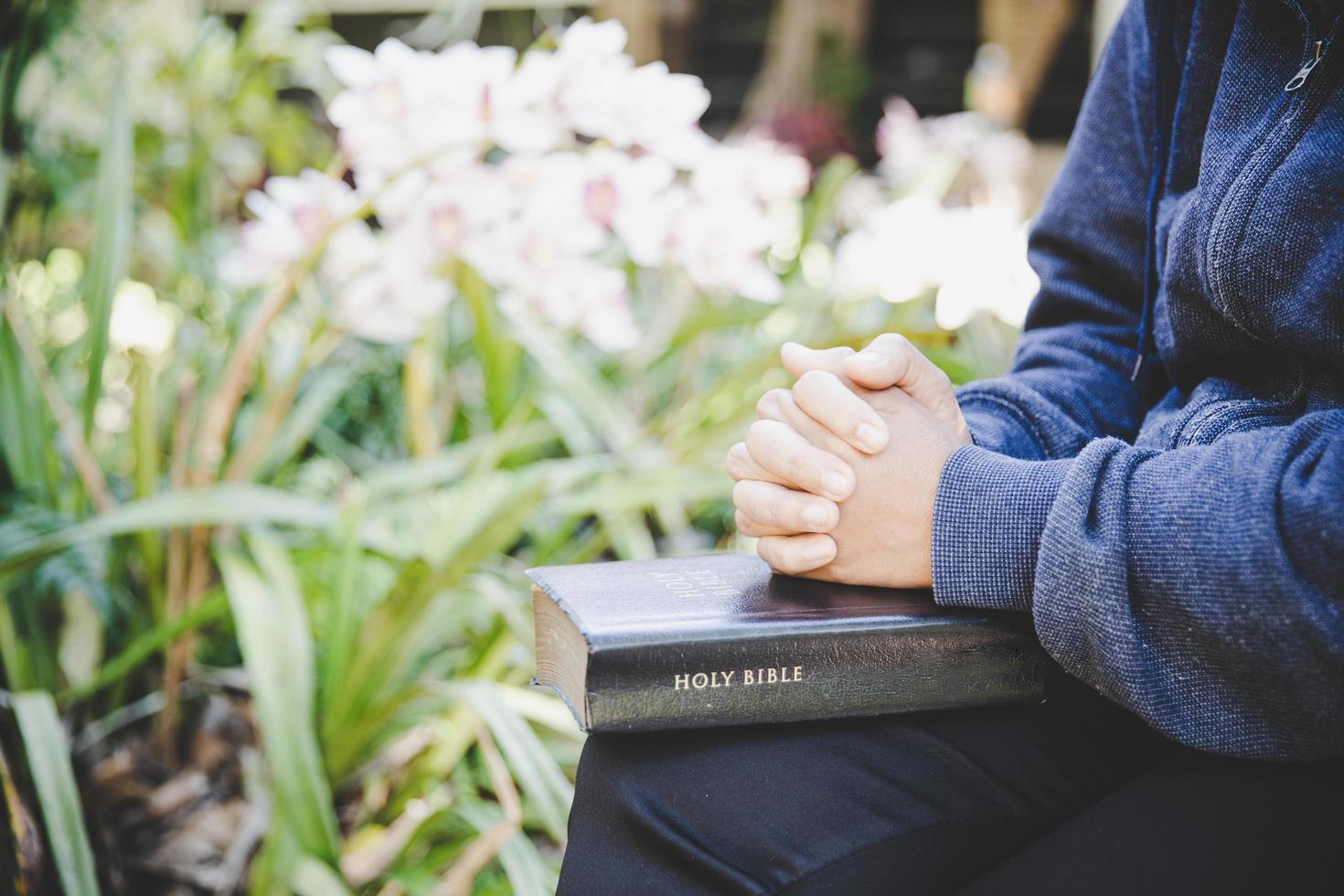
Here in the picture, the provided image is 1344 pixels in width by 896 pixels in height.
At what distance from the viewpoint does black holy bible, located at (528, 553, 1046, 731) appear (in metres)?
0.53

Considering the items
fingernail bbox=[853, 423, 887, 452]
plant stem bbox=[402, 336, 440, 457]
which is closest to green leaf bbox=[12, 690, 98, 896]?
plant stem bbox=[402, 336, 440, 457]

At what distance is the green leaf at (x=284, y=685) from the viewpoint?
0.88m

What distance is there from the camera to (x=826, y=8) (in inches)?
143

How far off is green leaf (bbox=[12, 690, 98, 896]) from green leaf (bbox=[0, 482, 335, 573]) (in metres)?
0.14

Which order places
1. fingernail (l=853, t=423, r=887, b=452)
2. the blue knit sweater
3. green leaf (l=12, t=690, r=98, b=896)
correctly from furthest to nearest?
1. green leaf (l=12, t=690, r=98, b=896)
2. fingernail (l=853, t=423, r=887, b=452)
3. the blue knit sweater

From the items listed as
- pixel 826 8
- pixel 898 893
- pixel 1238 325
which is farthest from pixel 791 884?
pixel 826 8

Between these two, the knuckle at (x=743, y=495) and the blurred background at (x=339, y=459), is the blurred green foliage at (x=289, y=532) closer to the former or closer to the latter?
the blurred background at (x=339, y=459)

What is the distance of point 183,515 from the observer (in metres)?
0.99

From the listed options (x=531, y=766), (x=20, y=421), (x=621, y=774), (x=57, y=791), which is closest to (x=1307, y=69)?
(x=621, y=774)

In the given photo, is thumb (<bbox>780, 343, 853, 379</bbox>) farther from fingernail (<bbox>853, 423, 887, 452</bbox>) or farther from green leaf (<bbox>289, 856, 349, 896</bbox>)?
green leaf (<bbox>289, 856, 349, 896</bbox>)

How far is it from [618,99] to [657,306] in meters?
1.48

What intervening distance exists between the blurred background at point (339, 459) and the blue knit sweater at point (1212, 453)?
493mm

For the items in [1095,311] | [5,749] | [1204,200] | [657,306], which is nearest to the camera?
[1204,200]

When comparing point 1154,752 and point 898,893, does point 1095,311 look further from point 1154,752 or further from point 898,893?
point 898,893
